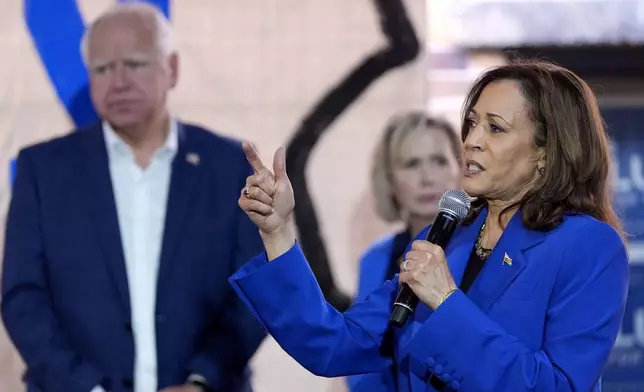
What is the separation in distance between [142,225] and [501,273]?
1.57m

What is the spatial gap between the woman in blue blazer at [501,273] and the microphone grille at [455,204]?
2 cm

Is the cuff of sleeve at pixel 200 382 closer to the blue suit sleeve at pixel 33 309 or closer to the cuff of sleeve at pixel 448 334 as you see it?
the blue suit sleeve at pixel 33 309

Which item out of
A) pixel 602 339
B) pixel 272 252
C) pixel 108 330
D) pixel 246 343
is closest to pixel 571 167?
pixel 602 339

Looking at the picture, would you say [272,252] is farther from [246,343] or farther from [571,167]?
[246,343]

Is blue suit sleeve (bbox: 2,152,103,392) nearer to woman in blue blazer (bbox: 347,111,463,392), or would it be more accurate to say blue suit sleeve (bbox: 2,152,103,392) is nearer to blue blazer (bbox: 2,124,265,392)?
blue blazer (bbox: 2,124,265,392)

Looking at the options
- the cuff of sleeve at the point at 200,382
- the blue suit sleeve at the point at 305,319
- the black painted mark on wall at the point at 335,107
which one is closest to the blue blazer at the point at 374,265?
the black painted mark on wall at the point at 335,107

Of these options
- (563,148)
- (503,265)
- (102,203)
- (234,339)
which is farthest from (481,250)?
(102,203)

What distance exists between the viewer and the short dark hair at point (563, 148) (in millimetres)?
1928

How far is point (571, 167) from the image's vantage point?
193 centimetres

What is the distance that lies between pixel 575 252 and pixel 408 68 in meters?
1.78

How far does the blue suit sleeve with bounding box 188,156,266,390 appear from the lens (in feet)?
9.93

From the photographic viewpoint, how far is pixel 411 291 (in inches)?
71.7

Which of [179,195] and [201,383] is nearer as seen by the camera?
[201,383]

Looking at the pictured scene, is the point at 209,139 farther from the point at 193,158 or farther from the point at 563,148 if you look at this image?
the point at 563,148
